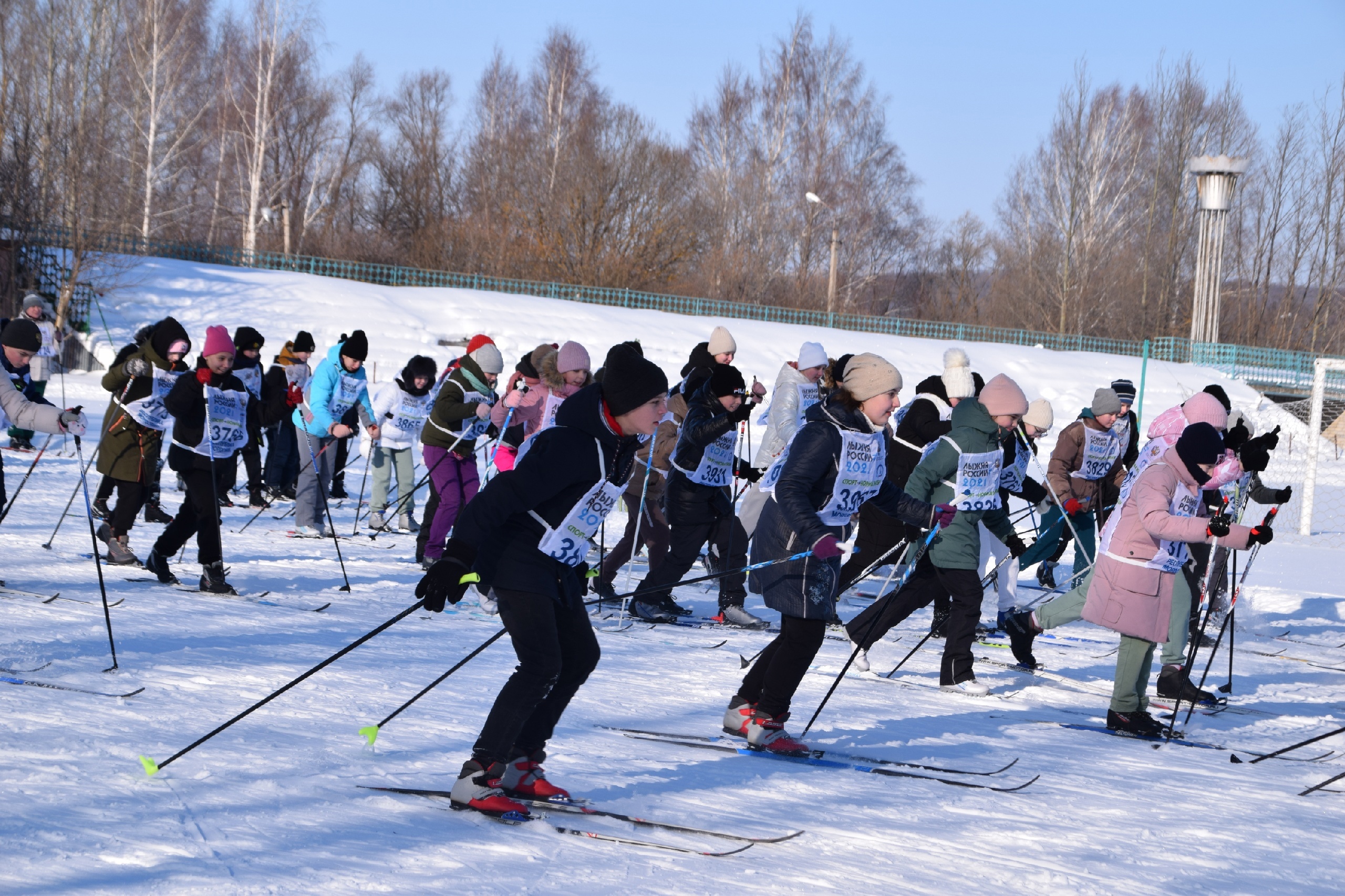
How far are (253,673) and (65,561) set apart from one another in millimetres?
3318

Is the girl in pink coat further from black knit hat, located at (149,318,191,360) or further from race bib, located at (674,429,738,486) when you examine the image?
black knit hat, located at (149,318,191,360)

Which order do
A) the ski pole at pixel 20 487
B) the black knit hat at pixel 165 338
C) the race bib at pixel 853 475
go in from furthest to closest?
the black knit hat at pixel 165 338 < the ski pole at pixel 20 487 < the race bib at pixel 853 475

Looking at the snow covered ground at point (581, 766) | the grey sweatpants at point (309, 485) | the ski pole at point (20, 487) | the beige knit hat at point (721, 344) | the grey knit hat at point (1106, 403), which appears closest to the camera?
the snow covered ground at point (581, 766)

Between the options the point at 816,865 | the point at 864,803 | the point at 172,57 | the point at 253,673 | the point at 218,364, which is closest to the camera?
the point at 816,865

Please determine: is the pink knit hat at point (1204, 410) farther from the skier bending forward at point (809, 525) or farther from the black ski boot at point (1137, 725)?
the skier bending forward at point (809, 525)

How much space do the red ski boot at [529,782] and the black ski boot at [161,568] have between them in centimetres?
443

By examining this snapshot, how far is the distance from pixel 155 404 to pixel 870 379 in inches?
196

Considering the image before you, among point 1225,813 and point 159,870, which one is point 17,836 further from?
point 1225,813

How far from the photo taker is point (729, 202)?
47969mm

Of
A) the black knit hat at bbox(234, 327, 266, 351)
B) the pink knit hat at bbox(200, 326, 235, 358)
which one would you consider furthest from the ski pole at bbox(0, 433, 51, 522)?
the black knit hat at bbox(234, 327, 266, 351)

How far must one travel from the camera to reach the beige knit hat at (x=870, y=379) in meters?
5.34

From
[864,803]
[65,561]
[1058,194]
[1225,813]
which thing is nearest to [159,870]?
[864,803]

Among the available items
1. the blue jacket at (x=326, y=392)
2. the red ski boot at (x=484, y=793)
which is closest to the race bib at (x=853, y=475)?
the red ski boot at (x=484, y=793)

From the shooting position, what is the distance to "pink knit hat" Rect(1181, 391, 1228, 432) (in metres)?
6.83
